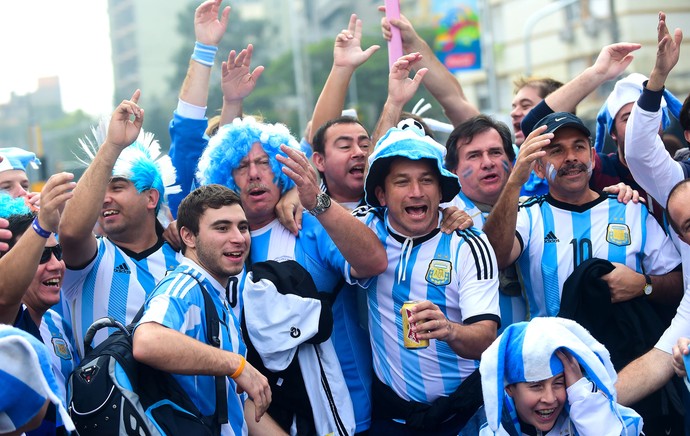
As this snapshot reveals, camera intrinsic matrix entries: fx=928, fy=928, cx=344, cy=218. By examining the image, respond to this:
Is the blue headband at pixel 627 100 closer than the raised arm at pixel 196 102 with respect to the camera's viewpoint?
Yes

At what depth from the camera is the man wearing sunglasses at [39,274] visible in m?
3.73

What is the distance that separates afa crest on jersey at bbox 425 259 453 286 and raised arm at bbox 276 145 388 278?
237 millimetres

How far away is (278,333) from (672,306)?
1907mm

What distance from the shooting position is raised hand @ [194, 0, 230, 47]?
17.5ft

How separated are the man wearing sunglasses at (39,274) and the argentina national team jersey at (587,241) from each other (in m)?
2.13

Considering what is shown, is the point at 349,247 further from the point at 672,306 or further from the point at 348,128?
the point at 672,306

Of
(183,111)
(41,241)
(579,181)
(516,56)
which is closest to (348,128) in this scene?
(183,111)

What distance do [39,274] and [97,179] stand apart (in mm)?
489

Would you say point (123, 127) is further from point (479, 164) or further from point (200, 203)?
point (479, 164)

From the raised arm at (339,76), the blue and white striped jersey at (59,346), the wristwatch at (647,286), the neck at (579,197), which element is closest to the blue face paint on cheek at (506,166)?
the neck at (579,197)

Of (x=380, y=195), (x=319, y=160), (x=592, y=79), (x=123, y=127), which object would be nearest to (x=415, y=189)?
(x=380, y=195)

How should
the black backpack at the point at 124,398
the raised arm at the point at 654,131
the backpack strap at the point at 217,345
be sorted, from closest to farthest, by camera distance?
the black backpack at the point at 124,398 → the backpack strap at the point at 217,345 → the raised arm at the point at 654,131

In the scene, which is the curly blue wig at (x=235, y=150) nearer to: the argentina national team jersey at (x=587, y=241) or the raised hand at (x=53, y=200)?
the raised hand at (x=53, y=200)

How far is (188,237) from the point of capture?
4156 mm
